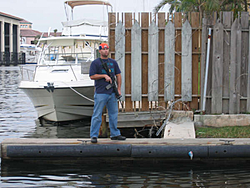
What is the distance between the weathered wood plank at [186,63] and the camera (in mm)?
9945

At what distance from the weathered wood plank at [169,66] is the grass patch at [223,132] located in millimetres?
1153

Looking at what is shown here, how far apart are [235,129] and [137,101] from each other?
2665mm

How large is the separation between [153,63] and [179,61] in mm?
610

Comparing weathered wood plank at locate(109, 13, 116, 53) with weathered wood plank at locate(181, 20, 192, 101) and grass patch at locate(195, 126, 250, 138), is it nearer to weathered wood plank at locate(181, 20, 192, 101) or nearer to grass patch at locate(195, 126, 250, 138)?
weathered wood plank at locate(181, 20, 192, 101)

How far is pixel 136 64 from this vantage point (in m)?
10.1

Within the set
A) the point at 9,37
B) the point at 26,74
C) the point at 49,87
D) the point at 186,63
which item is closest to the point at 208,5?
the point at 26,74

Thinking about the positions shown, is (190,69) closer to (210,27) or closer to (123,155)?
(210,27)

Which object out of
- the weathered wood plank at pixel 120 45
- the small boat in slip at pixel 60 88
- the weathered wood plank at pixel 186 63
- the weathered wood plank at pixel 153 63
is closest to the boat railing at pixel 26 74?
the small boat in slip at pixel 60 88

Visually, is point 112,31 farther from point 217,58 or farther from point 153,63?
point 217,58

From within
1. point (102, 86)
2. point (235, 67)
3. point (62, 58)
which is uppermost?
point (62, 58)

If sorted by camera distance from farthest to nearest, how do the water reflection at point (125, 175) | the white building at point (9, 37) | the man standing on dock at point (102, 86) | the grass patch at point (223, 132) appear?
1. the white building at point (9, 37)
2. the grass patch at point (223, 132)
3. the man standing on dock at point (102, 86)
4. the water reflection at point (125, 175)

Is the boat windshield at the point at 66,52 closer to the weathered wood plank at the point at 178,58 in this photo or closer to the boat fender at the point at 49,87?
the boat fender at the point at 49,87

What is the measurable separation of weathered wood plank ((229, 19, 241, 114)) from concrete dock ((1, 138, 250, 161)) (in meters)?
1.87

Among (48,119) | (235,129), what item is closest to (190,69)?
(235,129)
